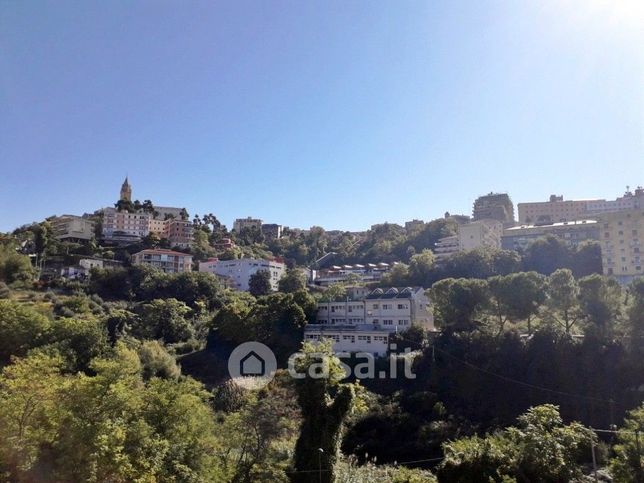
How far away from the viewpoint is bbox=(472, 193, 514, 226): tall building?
81.0m

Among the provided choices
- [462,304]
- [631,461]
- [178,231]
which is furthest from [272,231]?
[631,461]

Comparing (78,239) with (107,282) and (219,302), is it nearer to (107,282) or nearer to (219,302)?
(107,282)

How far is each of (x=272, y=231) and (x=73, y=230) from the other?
38.0 m

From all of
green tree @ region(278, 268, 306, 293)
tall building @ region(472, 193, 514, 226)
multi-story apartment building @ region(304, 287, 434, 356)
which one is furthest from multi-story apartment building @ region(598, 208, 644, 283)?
green tree @ region(278, 268, 306, 293)

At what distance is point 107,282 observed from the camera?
51156 millimetres

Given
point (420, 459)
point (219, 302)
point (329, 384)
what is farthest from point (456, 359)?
point (219, 302)

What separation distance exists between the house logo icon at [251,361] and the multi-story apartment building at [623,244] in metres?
35.9

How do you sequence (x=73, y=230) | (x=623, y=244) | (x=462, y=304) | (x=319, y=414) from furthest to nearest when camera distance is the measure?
(x=73, y=230)
(x=623, y=244)
(x=462, y=304)
(x=319, y=414)

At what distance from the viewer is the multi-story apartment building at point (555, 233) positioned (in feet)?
197

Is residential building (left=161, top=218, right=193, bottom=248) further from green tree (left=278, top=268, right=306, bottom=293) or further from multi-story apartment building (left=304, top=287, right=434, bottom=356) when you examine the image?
multi-story apartment building (left=304, top=287, right=434, bottom=356)

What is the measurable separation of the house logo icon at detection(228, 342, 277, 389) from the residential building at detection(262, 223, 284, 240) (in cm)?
5615

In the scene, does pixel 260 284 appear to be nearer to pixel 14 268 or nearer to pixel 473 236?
pixel 14 268

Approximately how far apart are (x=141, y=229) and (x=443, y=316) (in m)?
56.5

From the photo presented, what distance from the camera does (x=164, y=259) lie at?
61125 millimetres
